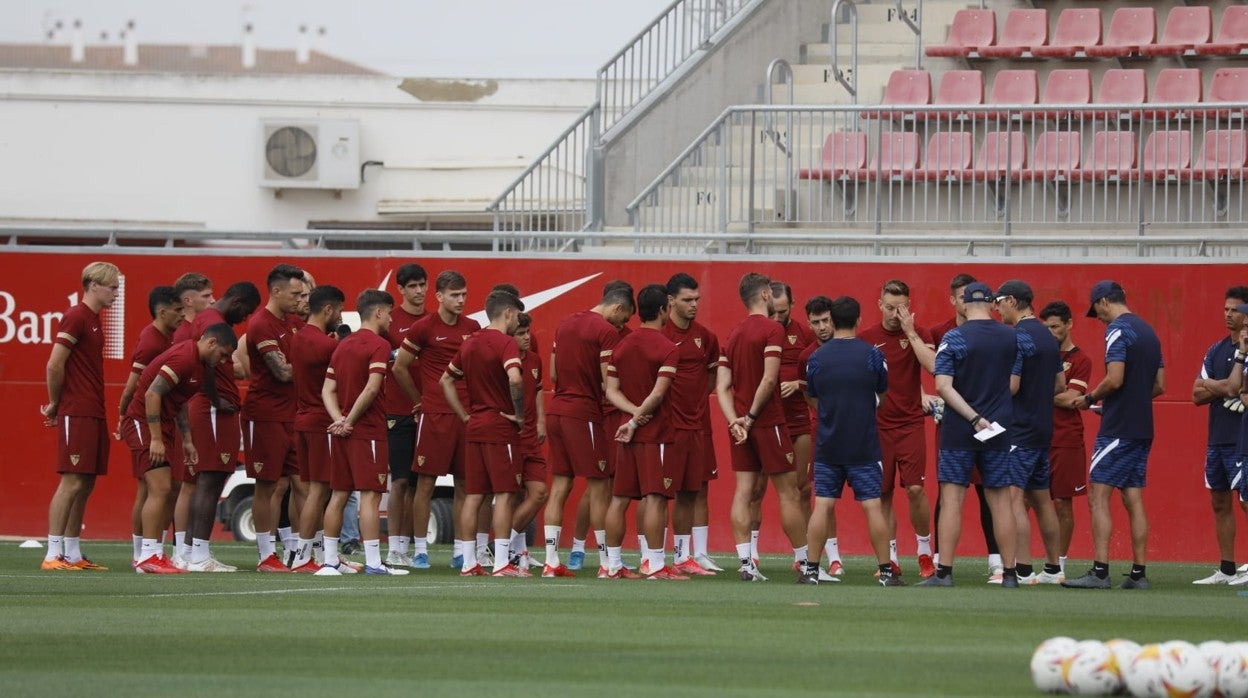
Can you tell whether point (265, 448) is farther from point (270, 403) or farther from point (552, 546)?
point (552, 546)

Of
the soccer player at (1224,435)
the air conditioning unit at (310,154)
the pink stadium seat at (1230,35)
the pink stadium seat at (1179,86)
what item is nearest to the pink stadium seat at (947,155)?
the pink stadium seat at (1179,86)

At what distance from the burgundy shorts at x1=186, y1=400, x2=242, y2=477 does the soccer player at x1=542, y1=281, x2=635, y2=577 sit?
244cm

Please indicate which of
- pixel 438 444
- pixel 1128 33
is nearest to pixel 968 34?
pixel 1128 33

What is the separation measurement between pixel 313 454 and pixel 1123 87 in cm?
1243

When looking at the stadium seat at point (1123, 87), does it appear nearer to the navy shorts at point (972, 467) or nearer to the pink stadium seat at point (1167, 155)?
the pink stadium seat at point (1167, 155)

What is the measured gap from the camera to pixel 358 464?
14.2 m

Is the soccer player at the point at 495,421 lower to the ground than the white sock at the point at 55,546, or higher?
higher

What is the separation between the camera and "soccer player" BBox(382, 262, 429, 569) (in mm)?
16062

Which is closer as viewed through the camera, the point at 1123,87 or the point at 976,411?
the point at 976,411

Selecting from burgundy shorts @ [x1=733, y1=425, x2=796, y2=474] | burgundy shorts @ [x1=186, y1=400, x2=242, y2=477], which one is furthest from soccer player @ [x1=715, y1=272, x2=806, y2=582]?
burgundy shorts @ [x1=186, y1=400, x2=242, y2=477]

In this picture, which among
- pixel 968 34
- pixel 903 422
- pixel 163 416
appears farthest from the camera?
pixel 968 34

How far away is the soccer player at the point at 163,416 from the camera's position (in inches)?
562

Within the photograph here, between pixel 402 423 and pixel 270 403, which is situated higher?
pixel 270 403

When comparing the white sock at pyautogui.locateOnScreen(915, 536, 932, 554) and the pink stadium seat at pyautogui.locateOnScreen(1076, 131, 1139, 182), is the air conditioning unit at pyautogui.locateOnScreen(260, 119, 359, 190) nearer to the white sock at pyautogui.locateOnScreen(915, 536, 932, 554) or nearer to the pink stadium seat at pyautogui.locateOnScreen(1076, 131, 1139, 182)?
the pink stadium seat at pyautogui.locateOnScreen(1076, 131, 1139, 182)
